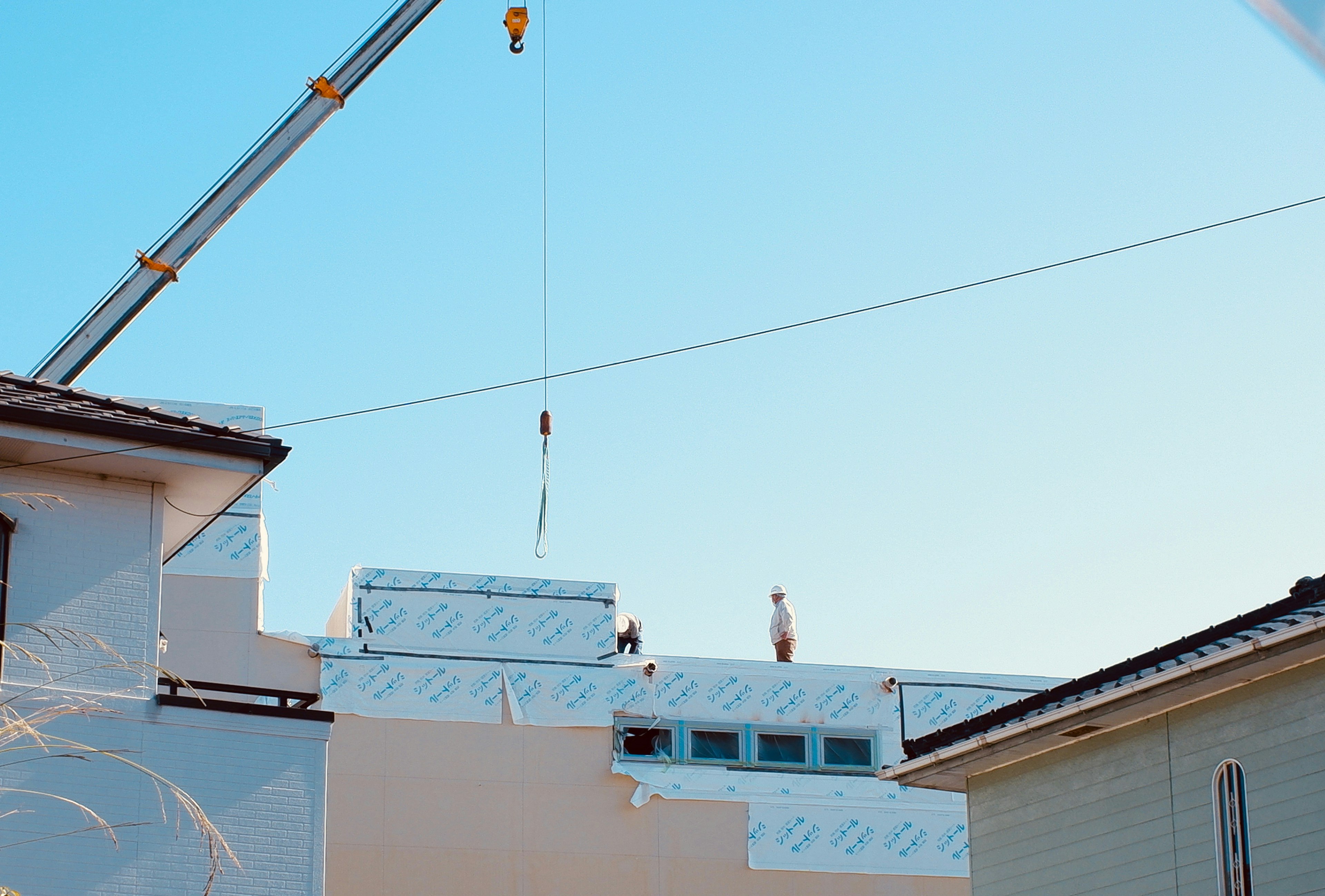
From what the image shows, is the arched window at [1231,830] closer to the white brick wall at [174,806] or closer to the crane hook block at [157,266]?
the white brick wall at [174,806]

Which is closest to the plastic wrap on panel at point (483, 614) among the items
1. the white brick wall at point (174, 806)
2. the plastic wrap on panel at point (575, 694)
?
the plastic wrap on panel at point (575, 694)

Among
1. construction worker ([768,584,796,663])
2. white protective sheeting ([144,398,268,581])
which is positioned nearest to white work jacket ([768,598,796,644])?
construction worker ([768,584,796,663])

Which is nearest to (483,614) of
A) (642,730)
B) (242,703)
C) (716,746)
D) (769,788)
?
(642,730)

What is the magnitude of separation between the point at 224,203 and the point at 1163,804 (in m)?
A: 12.0

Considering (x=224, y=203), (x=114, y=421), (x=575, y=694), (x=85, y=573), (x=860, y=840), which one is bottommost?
(x=860, y=840)

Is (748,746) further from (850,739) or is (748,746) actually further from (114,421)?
(114,421)

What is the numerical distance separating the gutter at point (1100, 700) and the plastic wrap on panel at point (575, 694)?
7.95 m

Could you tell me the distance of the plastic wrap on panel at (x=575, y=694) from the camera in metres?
22.3

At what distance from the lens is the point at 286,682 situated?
69.3ft

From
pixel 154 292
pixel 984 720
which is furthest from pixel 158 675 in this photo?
pixel 984 720

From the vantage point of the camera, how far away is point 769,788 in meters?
23.0

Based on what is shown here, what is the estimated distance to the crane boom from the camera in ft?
55.9

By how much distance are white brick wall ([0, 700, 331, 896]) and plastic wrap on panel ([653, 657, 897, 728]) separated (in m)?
10.8

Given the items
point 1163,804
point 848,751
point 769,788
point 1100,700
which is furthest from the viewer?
point 848,751
